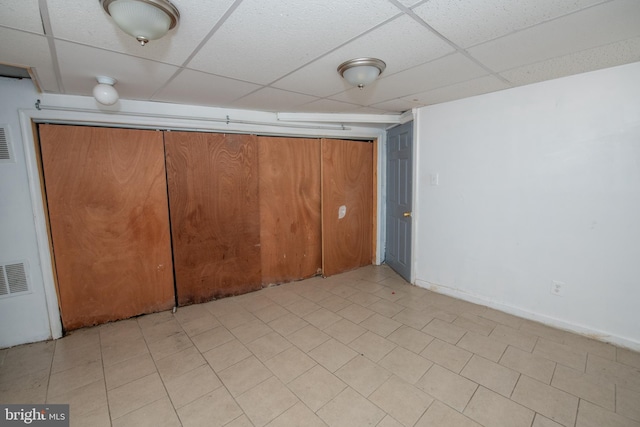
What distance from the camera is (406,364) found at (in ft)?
6.51

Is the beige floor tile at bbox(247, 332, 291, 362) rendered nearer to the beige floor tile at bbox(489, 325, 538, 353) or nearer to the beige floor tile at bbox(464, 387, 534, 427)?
the beige floor tile at bbox(464, 387, 534, 427)

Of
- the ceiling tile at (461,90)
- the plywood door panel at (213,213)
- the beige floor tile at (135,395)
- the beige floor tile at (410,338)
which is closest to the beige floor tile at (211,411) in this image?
the beige floor tile at (135,395)

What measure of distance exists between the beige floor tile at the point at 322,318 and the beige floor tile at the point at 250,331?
409mm

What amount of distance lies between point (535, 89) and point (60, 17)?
326 centimetres

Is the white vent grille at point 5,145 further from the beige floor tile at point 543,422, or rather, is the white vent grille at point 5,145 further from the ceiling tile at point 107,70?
the beige floor tile at point 543,422

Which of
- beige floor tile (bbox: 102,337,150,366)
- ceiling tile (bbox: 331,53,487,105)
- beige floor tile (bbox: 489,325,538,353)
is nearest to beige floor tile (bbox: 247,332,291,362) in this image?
Result: beige floor tile (bbox: 102,337,150,366)

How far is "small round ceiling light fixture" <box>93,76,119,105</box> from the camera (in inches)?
77.6

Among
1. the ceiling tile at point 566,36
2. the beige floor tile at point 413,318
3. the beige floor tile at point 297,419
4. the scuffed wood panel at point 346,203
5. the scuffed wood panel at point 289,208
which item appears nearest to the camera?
the ceiling tile at point 566,36

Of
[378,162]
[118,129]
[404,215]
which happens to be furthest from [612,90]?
[118,129]

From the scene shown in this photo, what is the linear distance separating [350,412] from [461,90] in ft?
9.00

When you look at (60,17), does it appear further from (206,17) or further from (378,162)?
(378,162)

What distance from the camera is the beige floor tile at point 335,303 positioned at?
286cm

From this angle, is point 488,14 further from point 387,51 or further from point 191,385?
point 191,385

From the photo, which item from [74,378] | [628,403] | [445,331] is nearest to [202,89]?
[74,378]
